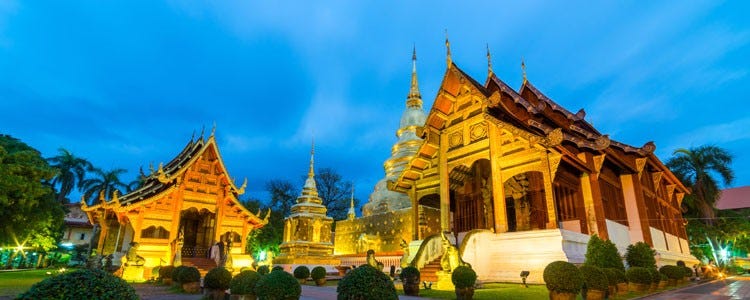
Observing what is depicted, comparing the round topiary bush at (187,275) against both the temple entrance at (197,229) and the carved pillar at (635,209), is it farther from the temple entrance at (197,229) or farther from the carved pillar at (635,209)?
the carved pillar at (635,209)

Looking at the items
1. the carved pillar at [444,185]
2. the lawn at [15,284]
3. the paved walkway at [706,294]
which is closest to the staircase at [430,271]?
the carved pillar at [444,185]

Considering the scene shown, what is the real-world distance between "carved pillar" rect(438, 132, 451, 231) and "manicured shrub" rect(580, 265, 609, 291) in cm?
703

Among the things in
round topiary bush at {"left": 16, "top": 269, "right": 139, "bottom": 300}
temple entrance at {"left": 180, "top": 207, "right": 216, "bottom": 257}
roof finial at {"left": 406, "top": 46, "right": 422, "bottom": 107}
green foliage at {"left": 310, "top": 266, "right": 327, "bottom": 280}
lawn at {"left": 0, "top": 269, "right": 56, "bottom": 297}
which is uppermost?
roof finial at {"left": 406, "top": 46, "right": 422, "bottom": 107}

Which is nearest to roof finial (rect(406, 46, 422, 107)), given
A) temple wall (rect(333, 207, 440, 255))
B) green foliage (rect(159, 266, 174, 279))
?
temple wall (rect(333, 207, 440, 255))

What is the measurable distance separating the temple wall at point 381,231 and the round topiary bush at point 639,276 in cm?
1189

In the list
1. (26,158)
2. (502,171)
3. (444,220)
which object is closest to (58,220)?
(26,158)

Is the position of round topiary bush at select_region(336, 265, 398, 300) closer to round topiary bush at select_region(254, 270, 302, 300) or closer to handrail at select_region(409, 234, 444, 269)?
round topiary bush at select_region(254, 270, 302, 300)

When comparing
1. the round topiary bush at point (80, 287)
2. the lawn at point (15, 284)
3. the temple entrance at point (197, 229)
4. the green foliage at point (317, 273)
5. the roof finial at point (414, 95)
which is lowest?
the lawn at point (15, 284)

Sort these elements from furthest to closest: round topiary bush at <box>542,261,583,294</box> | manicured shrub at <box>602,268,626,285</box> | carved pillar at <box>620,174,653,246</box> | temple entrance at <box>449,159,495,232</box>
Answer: temple entrance at <box>449,159,495,232</box> < carved pillar at <box>620,174,653,246</box> < manicured shrub at <box>602,268,626,285</box> < round topiary bush at <box>542,261,583,294</box>

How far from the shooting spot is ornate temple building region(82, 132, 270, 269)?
16.8m

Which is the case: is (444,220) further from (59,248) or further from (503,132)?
(59,248)

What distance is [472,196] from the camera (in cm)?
1702

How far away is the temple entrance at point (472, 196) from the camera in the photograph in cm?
1609

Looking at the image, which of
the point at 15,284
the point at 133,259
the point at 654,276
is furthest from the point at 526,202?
the point at 15,284
